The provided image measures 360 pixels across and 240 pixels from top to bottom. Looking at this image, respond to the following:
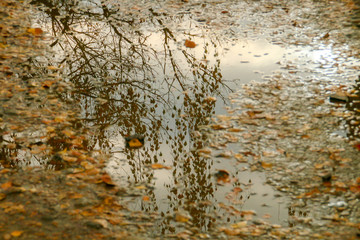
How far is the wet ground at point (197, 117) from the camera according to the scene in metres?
2.94

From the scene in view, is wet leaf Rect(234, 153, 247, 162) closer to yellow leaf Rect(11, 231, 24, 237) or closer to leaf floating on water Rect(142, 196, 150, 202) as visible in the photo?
leaf floating on water Rect(142, 196, 150, 202)

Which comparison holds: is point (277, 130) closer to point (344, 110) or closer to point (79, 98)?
point (344, 110)

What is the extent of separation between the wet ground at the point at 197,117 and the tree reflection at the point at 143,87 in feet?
0.05

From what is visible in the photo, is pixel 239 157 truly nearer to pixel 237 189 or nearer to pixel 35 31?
pixel 237 189

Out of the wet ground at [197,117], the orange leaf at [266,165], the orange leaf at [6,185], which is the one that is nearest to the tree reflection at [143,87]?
the wet ground at [197,117]

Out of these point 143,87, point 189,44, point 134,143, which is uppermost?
point 189,44

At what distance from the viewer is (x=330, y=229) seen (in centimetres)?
271

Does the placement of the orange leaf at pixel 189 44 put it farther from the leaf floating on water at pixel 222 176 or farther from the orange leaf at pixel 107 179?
the orange leaf at pixel 107 179

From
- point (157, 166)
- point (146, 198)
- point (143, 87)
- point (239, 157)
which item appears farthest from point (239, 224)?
point (143, 87)

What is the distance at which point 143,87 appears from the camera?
4.90 meters

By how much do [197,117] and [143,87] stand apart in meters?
0.99

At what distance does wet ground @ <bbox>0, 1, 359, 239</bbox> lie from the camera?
2.94 meters

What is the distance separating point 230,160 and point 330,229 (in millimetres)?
1021

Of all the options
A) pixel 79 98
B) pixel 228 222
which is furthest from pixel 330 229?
pixel 79 98
